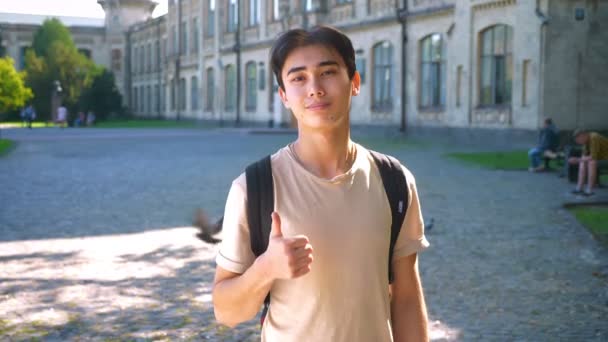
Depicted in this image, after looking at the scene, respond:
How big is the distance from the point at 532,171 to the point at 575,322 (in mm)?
12281

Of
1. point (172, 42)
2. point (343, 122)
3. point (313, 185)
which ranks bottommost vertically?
point (313, 185)

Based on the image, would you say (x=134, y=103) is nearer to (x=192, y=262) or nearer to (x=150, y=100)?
(x=150, y=100)

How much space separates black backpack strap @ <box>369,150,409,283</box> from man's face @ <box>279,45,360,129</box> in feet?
0.65

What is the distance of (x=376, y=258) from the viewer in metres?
2.09

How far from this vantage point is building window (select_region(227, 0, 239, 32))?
4791cm

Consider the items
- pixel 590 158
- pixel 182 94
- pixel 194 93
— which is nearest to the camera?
pixel 590 158

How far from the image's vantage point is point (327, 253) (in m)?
2.02

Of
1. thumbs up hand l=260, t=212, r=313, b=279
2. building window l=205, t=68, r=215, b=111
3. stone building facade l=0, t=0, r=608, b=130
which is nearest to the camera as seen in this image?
thumbs up hand l=260, t=212, r=313, b=279

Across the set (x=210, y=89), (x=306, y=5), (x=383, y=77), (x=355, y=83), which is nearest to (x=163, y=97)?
(x=210, y=89)

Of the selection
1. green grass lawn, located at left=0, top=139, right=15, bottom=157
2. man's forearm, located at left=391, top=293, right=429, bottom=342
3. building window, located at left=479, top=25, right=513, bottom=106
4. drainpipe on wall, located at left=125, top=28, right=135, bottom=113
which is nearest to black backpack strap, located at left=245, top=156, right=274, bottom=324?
man's forearm, located at left=391, top=293, right=429, bottom=342

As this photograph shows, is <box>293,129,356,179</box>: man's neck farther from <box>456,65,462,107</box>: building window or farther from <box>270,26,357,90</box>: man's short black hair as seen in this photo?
<box>456,65,462,107</box>: building window

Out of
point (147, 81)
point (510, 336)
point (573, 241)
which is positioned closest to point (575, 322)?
point (510, 336)

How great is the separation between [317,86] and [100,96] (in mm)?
61134

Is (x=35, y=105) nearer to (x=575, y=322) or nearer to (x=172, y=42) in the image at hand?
(x=172, y=42)
